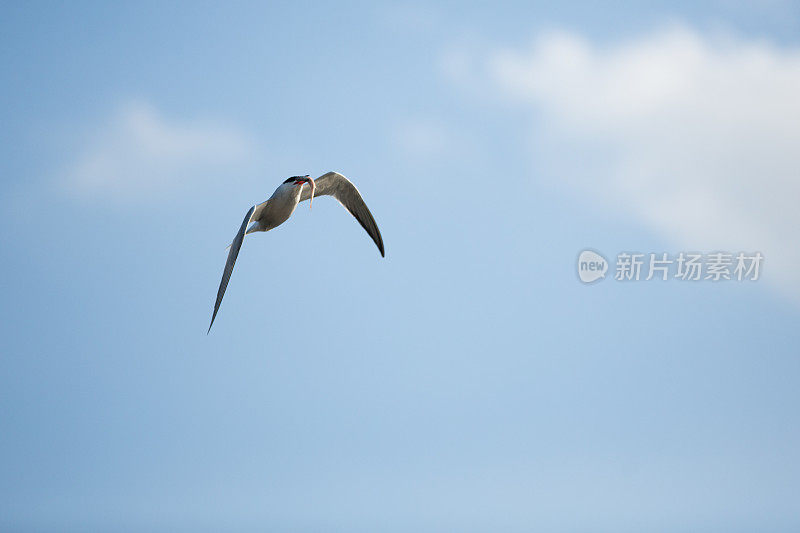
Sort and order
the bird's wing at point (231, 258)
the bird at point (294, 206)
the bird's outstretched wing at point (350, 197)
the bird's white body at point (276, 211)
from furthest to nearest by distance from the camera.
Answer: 1. the bird's outstretched wing at point (350, 197)
2. the bird's white body at point (276, 211)
3. the bird at point (294, 206)
4. the bird's wing at point (231, 258)

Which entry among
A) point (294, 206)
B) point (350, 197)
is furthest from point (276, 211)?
point (350, 197)

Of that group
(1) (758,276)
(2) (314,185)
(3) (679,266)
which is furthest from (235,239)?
(1) (758,276)

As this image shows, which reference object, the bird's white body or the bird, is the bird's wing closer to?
the bird

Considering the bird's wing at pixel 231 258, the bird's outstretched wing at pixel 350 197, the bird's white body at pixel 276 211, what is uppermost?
the bird's outstretched wing at pixel 350 197

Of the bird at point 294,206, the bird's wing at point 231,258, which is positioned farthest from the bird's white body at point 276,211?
the bird's wing at point 231,258

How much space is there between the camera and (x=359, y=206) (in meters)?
20.1

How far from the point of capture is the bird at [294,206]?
15.8 m

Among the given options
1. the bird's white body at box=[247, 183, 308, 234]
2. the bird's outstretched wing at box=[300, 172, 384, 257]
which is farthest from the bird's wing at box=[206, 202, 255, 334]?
the bird's outstretched wing at box=[300, 172, 384, 257]

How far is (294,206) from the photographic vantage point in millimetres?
18328

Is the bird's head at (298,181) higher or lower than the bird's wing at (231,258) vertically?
higher

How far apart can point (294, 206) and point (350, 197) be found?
2.03 m

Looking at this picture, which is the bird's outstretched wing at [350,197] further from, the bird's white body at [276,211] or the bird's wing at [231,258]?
the bird's wing at [231,258]

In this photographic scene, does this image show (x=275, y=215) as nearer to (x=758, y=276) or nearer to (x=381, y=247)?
(x=381, y=247)

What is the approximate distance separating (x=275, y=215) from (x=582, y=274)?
9.58 m
